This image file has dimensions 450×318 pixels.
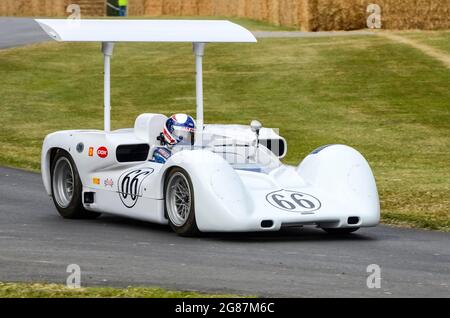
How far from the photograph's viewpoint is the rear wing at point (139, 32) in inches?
496

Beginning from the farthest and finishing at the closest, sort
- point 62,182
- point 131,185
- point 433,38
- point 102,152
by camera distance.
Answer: point 433,38
point 62,182
point 102,152
point 131,185

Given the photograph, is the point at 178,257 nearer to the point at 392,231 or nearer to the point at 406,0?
the point at 392,231

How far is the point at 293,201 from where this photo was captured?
11.6 meters

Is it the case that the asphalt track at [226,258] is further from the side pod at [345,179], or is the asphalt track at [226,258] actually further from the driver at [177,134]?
the driver at [177,134]

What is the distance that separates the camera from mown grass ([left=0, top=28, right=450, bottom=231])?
69.5 feet

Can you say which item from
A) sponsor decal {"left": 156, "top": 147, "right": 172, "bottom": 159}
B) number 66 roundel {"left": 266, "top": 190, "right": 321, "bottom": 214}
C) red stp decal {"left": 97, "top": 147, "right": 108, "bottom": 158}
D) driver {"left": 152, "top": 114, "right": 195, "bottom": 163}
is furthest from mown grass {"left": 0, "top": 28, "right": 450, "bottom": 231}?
red stp decal {"left": 97, "top": 147, "right": 108, "bottom": 158}

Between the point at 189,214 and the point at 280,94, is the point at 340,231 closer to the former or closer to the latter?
the point at 189,214

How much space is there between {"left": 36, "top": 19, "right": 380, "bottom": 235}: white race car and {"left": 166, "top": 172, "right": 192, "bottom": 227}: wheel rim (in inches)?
0.5

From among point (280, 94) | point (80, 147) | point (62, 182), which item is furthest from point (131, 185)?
point (280, 94)

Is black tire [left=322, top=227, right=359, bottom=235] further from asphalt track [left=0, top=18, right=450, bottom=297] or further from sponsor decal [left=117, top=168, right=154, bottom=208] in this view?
sponsor decal [left=117, top=168, right=154, bottom=208]

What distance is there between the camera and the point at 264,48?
1342 inches

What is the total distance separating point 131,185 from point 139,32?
4.97 feet

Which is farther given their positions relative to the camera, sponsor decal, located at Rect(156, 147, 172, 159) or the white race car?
sponsor decal, located at Rect(156, 147, 172, 159)

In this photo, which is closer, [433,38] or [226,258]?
[226,258]
